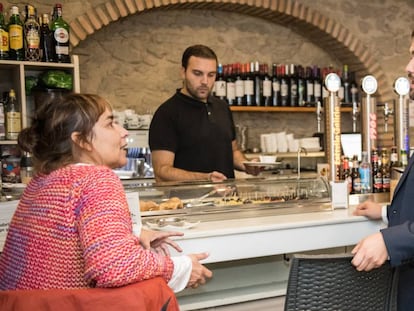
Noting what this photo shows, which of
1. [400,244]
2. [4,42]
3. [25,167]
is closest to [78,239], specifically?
[400,244]

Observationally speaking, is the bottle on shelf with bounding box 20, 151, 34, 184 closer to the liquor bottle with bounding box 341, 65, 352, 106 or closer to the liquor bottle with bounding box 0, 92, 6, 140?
the liquor bottle with bounding box 0, 92, 6, 140

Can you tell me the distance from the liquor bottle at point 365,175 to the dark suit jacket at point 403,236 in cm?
89

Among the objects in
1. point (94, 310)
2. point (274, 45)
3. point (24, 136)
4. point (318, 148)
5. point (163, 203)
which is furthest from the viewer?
point (274, 45)

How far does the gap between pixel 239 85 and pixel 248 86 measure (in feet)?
0.31

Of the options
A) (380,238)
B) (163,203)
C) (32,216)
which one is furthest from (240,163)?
(32,216)

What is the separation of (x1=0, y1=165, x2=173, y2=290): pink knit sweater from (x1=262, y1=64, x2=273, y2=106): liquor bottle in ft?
12.3

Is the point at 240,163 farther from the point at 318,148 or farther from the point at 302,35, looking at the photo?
the point at 302,35

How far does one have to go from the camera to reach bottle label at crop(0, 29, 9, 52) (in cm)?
348

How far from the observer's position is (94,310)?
3.26 ft

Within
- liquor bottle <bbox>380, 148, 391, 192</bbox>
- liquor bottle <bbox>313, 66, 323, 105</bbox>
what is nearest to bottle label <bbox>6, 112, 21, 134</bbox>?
liquor bottle <bbox>380, 148, 391, 192</bbox>

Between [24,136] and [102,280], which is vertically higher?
[24,136]

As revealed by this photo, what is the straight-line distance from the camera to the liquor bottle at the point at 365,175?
260 cm

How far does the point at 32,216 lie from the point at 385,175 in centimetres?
202

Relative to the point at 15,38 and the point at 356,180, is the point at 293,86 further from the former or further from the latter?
the point at 15,38
